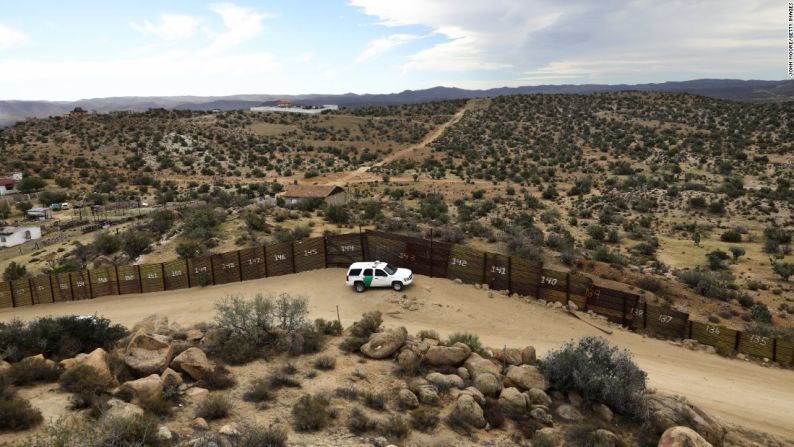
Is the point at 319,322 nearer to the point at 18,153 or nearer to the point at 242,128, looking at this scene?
the point at 18,153

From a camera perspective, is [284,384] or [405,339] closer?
[284,384]

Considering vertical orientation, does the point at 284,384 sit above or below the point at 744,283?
above

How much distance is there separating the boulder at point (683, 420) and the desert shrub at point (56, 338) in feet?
47.3

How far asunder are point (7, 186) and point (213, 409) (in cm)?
6199

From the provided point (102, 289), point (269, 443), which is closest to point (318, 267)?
point (102, 289)

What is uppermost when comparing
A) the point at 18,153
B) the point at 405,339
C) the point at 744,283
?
the point at 18,153

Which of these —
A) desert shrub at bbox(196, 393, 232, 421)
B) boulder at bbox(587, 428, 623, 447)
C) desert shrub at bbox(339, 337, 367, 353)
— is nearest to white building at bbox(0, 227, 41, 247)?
desert shrub at bbox(339, 337, 367, 353)

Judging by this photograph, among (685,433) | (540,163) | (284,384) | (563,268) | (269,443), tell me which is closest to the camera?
(269,443)

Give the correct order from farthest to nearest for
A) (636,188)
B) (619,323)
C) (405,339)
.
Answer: (636,188)
(619,323)
(405,339)

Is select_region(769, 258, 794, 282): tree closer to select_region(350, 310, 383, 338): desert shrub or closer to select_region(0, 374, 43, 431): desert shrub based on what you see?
select_region(350, 310, 383, 338): desert shrub

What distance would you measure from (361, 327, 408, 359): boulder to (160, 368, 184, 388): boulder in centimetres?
503

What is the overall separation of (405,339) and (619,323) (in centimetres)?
1020

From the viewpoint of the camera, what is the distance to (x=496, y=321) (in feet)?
64.4

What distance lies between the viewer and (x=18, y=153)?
71375mm
